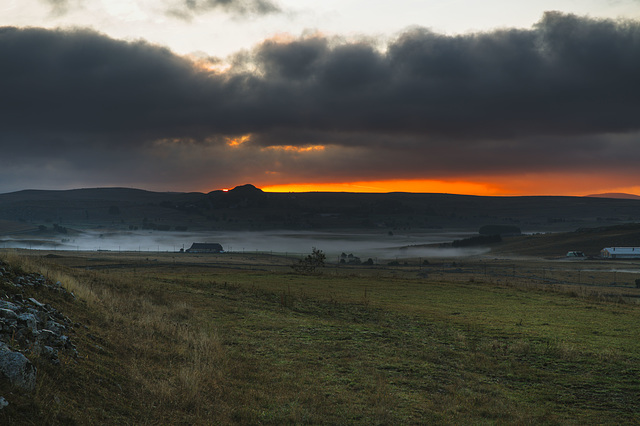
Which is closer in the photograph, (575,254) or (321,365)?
(321,365)

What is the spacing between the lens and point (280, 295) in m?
30.3

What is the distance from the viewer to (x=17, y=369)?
314 inches

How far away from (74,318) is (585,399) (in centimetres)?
1573

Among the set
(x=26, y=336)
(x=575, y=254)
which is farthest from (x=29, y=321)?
(x=575, y=254)

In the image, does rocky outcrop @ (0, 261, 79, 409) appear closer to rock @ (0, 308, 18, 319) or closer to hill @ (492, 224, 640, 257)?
rock @ (0, 308, 18, 319)

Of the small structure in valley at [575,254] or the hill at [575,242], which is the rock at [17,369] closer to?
the small structure in valley at [575,254]

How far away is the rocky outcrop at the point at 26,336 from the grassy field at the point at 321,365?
37 cm

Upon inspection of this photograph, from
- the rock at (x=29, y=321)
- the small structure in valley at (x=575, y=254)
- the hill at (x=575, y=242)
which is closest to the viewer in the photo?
the rock at (x=29, y=321)

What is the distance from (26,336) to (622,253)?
→ 165444 mm

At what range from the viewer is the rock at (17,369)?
7.86 metres

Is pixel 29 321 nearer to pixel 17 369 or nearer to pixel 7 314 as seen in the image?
pixel 7 314

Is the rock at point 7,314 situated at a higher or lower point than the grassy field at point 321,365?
Result: higher

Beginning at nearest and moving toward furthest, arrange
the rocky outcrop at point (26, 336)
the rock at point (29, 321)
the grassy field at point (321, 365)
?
the rocky outcrop at point (26, 336) → the grassy field at point (321, 365) → the rock at point (29, 321)

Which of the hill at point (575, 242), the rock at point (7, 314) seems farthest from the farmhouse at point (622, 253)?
the rock at point (7, 314)
